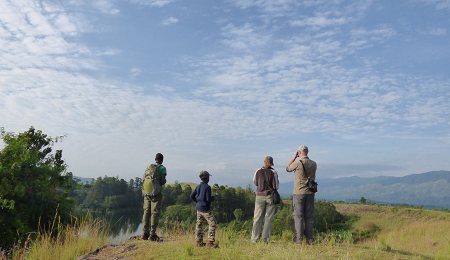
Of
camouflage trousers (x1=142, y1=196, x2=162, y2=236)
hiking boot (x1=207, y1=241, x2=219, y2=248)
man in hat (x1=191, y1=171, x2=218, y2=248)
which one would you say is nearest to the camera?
hiking boot (x1=207, y1=241, x2=219, y2=248)

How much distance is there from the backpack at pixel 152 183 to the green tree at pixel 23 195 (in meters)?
10.5

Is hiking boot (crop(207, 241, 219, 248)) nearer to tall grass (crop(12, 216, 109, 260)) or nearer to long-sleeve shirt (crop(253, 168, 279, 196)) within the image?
long-sleeve shirt (crop(253, 168, 279, 196))

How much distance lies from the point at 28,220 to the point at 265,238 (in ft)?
52.4

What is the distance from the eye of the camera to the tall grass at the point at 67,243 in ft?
32.8

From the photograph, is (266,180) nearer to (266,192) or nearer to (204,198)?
(266,192)

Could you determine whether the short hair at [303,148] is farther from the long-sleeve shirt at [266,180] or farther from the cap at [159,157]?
the cap at [159,157]

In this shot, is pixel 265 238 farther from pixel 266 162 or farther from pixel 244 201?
pixel 244 201

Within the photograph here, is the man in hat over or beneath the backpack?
beneath

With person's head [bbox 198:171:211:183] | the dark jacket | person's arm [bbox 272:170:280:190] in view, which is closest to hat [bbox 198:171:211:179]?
person's head [bbox 198:171:211:183]

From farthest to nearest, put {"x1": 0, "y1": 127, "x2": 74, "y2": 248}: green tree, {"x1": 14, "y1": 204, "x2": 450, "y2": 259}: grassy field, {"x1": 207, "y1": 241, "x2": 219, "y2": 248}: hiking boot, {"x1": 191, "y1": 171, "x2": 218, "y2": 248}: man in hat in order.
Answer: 1. {"x1": 0, "y1": 127, "x2": 74, "y2": 248}: green tree
2. {"x1": 191, "y1": 171, "x2": 218, "y2": 248}: man in hat
3. {"x1": 207, "y1": 241, "x2": 219, "y2": 248}: hiking boot
4. {"x1": 14, "y1": 204, "x2": 450, "y2": 259}: grassy field

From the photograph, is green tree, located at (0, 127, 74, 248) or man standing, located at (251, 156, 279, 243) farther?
green tree, located at (0, 127, 74, 248)

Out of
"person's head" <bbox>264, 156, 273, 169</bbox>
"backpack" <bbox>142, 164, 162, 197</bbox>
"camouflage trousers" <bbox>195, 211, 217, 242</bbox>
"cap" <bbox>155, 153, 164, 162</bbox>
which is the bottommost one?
"camouflage trousers" <bbox>195, 211, 217, 242</bbox>

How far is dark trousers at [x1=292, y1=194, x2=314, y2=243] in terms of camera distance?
10.8m

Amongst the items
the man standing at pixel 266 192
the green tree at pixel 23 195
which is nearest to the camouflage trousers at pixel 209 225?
the man standing at pixel 266 192
